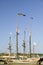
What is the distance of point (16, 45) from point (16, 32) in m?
8.45

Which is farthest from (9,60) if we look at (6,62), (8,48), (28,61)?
(8,48)

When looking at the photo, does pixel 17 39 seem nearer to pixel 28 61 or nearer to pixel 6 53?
pixel 28 61

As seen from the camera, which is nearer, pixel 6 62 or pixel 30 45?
pixel 6 62

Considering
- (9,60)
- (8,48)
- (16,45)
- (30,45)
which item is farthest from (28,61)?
(8,48)

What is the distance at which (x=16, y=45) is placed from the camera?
94812 mm

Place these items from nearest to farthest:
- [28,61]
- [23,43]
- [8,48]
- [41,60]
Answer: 1. [28,61]
2. [41,60]
3. [23,43]
4. [8,48]

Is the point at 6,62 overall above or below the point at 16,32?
below

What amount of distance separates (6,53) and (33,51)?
1971 centimetres

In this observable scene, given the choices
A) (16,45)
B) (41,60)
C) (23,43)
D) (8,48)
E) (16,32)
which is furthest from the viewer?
(8,48)

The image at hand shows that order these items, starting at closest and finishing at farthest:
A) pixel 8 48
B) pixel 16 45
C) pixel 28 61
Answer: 1. pixel 28 61
2. pixel 16 45
3. pixel 8 48

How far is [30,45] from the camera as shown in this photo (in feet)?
336

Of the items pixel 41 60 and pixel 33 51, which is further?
pixel 33 51

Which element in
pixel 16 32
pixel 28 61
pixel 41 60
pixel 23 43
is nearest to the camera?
pixel 28 61

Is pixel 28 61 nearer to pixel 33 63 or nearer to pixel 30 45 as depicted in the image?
pixel 33 63
